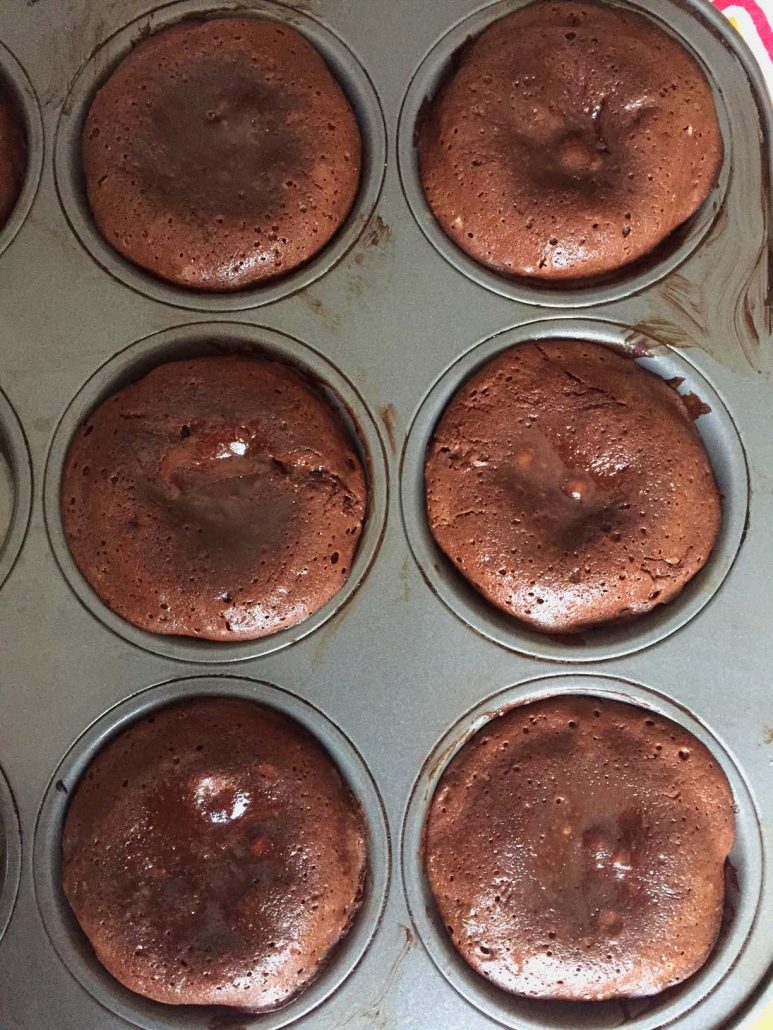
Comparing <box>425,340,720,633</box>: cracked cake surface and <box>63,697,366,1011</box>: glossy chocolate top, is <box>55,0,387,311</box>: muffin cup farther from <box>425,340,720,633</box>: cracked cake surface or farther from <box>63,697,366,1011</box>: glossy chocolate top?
<box>63,697,366,1011</box>: glossy chocolate top

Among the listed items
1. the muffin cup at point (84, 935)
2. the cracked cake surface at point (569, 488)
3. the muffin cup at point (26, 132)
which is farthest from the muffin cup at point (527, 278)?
the muffin cup at point (84, 935)

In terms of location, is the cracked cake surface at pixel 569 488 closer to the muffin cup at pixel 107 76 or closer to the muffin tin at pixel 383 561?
the muffin tin at pixel 383 561

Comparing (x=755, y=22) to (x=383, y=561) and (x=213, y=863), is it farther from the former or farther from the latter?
(x=213, y=863)

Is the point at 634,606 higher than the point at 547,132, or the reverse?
the point at 547,132

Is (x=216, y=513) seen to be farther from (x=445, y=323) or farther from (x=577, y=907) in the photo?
(x=577, y=907)

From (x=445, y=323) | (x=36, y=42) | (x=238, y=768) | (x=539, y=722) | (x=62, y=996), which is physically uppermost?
(x=36, y=42)

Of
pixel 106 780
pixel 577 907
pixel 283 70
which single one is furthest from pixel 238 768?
pixel 283 70
